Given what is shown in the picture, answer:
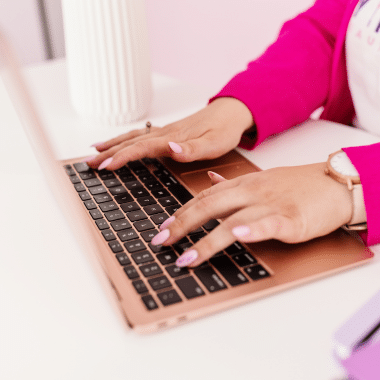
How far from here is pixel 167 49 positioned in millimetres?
2506

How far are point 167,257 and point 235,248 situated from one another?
0.08 metres

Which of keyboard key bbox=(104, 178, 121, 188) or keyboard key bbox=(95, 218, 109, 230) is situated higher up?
keyboard key bbox=(104, 178, 121, 188)

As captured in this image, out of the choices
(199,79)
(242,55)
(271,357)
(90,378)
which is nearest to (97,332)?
(90,378)

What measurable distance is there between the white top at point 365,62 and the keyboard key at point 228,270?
56 centimetres

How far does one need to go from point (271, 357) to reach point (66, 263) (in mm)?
238

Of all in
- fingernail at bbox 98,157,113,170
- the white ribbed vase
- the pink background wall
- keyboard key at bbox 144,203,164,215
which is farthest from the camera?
the pink background wall

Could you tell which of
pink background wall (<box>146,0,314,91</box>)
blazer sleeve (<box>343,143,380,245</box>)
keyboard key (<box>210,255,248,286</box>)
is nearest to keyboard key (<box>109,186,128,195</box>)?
keyboard key (<box>210,255,248,286</box>)

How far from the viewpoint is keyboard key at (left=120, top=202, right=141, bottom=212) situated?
556mm

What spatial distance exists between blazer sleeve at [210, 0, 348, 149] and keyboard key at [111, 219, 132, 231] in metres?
0.32

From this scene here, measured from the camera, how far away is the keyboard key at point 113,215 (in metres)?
0.54

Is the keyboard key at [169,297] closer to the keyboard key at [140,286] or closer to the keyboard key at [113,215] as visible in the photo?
the keyboard key at [140,286]

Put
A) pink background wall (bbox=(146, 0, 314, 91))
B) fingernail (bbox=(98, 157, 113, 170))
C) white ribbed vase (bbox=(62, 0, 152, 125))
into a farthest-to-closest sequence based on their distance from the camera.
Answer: pink background wall (bbox=(146, 0, 314, 91)) → white ribbed vase (bbox=(62, 0, 152, 125)) → fingernail (bbox=(98, 157, 113, 170))

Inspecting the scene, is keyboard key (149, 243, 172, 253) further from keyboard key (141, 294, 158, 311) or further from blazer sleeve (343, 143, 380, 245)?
blazer sleeve (343, 143, 380, 245)

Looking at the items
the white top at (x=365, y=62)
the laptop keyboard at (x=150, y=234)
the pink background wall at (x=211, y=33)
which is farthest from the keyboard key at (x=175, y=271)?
the pink background wall at (x=211, y=33)
